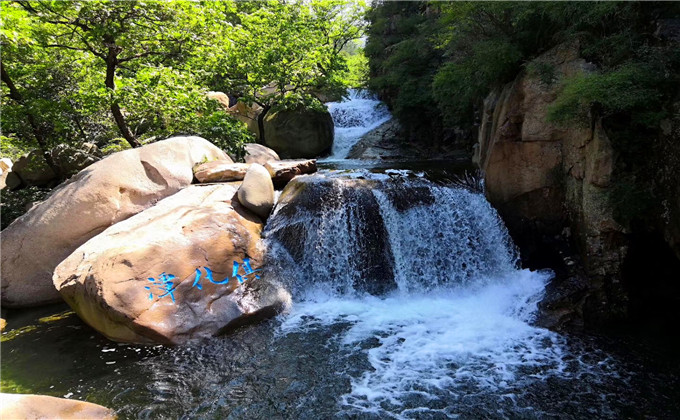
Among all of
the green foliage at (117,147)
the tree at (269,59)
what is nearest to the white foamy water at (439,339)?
the tree at (269,59)

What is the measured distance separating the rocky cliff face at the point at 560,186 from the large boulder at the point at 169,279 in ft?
13.9

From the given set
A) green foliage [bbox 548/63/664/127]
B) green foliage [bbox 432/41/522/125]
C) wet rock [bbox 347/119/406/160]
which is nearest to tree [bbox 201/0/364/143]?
wet rock [bbox 347/119/406/160]

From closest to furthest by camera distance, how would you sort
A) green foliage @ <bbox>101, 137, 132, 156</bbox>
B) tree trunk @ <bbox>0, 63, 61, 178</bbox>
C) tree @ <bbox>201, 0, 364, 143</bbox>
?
tree trunk @ <bbox>0, 63, 61, 178</bbox>
tree @ <bbox>201, 0, 364, 143</bbox>
green foliage @ <bbox>101, 137, 132, 156</bbox>

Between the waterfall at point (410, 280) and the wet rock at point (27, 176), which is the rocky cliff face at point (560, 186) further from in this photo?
the wet rock at point (27, 176)

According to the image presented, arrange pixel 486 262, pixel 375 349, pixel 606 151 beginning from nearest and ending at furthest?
pixel 375 349
pixel 606 151
pixel 486 262

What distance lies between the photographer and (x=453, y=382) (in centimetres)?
424

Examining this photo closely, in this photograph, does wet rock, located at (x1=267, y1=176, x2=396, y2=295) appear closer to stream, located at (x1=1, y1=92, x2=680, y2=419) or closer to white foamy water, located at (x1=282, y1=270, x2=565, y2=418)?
stream, located at (x1=1, y1=92, x2=680, y2=419)

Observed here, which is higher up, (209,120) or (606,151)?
(209,120)

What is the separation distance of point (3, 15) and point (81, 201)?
2.77 meters

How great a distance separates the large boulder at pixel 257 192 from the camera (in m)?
6.95

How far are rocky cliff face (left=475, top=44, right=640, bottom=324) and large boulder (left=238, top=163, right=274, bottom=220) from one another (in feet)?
13.3

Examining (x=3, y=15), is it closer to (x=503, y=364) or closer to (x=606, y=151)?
(x=503, y=364)

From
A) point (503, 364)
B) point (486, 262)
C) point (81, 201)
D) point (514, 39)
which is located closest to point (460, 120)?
point (514, 39)

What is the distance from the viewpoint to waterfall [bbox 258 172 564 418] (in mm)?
4656
